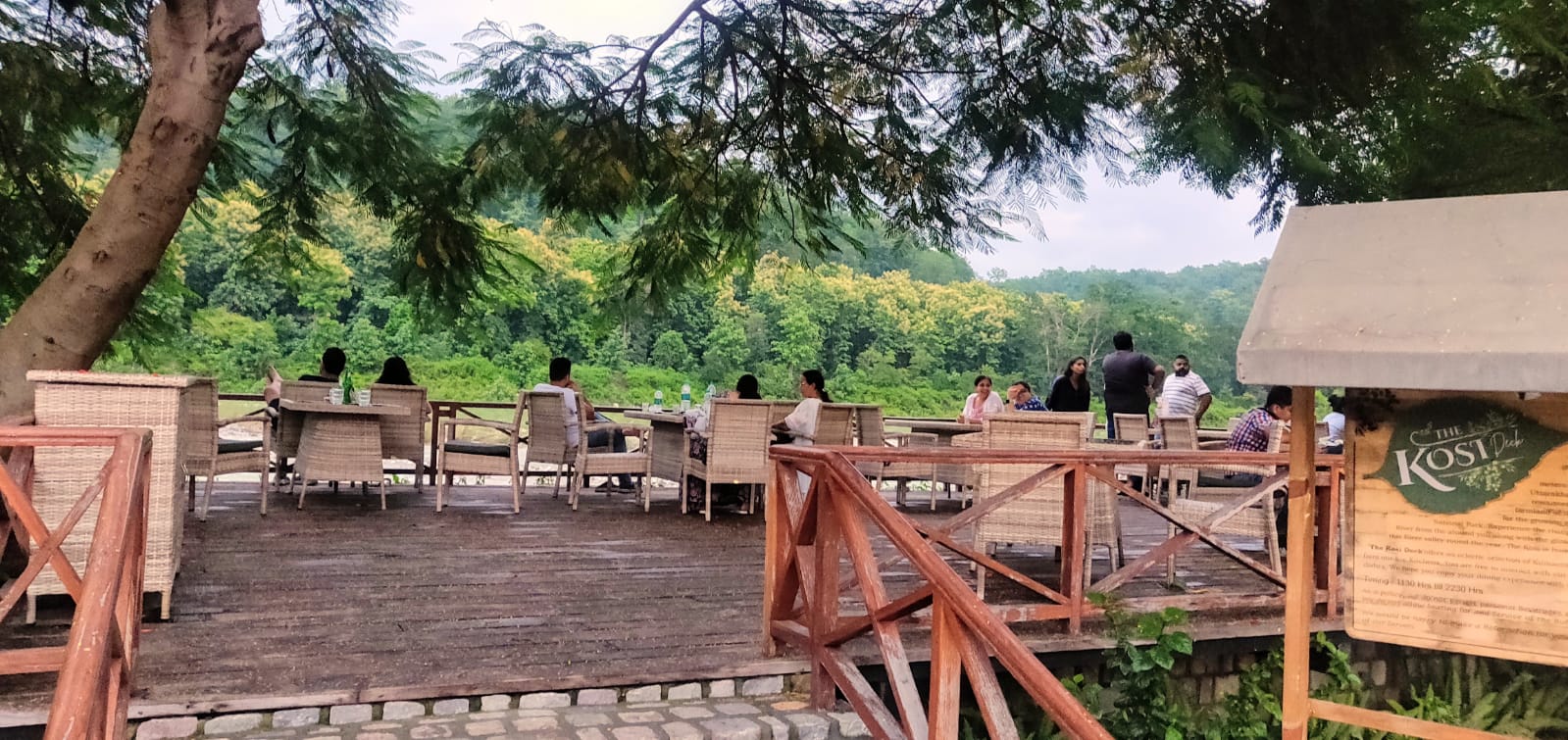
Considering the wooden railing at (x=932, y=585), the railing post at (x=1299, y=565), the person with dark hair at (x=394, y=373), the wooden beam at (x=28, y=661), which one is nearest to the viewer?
the railing post at (x=1299, y=565)

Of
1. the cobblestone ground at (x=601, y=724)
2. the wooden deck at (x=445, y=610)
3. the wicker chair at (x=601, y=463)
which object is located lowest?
the cobblestone ground at (x=601, y=724)

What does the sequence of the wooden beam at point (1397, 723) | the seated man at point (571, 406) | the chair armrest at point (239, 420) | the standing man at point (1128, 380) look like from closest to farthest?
the wooden beam at point (1397, 723) → the chair armrest at point (239, 420) → the seated man at point (571, 406) → the standing man at point (1128, 380)

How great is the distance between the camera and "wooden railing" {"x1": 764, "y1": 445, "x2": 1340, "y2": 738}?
2449mm

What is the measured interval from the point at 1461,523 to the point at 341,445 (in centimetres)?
562

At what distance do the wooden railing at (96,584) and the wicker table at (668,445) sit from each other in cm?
435

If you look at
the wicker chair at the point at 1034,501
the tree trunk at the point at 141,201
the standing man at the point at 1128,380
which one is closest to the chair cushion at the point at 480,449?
the tree trunk at the point at 141,201

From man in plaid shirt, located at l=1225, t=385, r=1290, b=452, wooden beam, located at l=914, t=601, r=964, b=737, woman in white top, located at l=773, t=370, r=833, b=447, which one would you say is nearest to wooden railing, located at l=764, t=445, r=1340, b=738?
wooden beam, located at l=914, t=601, r=964, b=737

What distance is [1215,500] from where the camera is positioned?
6223mm

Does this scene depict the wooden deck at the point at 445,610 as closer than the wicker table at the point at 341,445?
Yes

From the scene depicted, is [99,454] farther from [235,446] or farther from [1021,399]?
[1021,399]

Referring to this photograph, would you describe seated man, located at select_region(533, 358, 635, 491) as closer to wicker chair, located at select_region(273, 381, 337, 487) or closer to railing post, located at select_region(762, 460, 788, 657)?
wicker chair, located at select_region(273, 381, 337, 487)

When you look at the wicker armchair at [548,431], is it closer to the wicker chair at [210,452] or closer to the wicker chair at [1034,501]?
the wicker chair at [210,452]

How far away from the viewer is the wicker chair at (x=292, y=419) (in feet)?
21.3

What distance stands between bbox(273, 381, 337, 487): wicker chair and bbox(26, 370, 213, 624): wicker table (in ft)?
9.09
